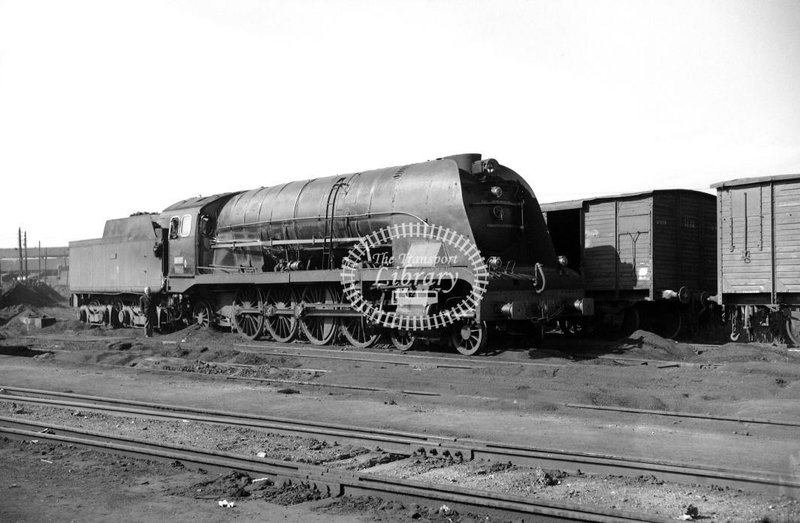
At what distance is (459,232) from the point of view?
14.2 meters

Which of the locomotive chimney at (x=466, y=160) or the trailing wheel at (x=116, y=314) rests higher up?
the locomotive chimney at (x=466, y=160)

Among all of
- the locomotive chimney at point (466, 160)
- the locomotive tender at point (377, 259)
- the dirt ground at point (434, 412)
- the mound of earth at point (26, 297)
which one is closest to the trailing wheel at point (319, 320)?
the locomotive tender at point (377, 259)

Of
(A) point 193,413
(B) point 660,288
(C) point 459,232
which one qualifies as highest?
(C) point 459,232

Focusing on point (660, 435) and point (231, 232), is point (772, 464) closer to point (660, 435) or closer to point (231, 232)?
point (660, 435)

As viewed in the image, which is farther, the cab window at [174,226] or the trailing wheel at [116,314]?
the trailing wheel at [116,314]

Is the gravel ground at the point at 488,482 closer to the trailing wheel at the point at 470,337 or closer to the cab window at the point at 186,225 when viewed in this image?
the trailing wheel at the point at 470,337

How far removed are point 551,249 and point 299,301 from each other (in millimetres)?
6056

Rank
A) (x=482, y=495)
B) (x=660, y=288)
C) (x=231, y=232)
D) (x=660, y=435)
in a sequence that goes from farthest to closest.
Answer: (x=231, y=232) < (x=660, y=288) < (x=660, y=435) < (x=482, y=495)

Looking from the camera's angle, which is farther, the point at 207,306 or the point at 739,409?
the point at 207,306

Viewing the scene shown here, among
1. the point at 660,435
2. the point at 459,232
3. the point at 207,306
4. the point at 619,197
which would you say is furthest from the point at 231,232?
the point at 660,435

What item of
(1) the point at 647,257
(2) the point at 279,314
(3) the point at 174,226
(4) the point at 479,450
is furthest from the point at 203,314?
(4) the point at 479,450

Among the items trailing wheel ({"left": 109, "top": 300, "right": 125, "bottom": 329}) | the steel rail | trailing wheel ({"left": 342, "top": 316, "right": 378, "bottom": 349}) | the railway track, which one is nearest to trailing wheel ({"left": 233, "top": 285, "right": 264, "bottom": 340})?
trailing wheel ({"left": 342, "top": 316, "right": 378, "bottom": 349})

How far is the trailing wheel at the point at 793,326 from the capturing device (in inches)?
604

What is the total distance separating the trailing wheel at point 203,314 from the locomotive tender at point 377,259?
0.08 m
